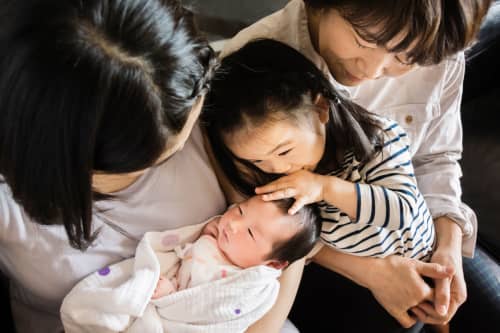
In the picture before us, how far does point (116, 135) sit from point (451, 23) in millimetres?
600

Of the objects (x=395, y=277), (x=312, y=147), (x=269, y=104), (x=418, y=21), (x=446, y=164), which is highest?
(x=418, y=21)

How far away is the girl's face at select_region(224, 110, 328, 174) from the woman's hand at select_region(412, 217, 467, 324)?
433 mm

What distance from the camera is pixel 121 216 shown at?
34.2 inches

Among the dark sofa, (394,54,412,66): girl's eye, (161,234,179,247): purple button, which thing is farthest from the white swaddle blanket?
the dark sofa

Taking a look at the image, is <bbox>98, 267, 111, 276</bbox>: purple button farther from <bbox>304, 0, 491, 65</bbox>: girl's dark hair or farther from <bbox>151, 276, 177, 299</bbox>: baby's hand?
<bbox>304, 0, 491, 65</bbox>: girl's dark hair

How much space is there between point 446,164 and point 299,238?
518 mm

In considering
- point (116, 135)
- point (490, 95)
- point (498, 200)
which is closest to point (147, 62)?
point (116, 135)

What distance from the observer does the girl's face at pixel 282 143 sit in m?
0.86

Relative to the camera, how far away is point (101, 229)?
840 mm

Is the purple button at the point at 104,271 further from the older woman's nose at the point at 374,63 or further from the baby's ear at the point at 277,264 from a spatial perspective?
the older woman's nose at the point at 374,63

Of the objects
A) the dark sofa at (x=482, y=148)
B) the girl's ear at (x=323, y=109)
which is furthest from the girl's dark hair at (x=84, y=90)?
the dark sofa at (x=482, y=148)

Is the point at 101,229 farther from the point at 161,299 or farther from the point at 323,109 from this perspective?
the point at 323,109

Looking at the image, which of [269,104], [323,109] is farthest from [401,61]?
[269,104]

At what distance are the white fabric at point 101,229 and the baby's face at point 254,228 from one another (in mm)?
60
